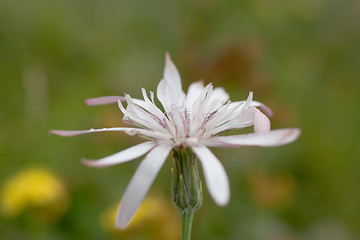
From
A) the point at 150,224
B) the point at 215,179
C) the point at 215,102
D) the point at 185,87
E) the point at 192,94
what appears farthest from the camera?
the point at 185,87

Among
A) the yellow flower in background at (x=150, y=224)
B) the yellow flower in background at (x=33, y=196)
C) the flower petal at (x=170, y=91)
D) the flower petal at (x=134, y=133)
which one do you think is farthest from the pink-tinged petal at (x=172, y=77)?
the yellow flower in background at (x=33, y=196)

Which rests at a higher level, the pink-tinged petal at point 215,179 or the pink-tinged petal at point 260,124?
the pink-tinged petal at point 260,124

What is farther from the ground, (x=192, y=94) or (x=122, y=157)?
(x=192, y=94)

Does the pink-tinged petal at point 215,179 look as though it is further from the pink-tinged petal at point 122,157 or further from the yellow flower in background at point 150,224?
A: the yellow flower in background at point 150,224

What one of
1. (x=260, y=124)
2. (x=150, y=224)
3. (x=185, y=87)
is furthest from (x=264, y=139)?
(x=185, y=87)

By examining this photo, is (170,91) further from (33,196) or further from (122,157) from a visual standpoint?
(33,196)

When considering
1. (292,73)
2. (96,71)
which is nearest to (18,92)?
(96,71)

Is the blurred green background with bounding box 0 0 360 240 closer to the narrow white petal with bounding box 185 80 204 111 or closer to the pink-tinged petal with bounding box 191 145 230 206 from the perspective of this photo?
the narrow white petal with bounding box 185 80 204 111
